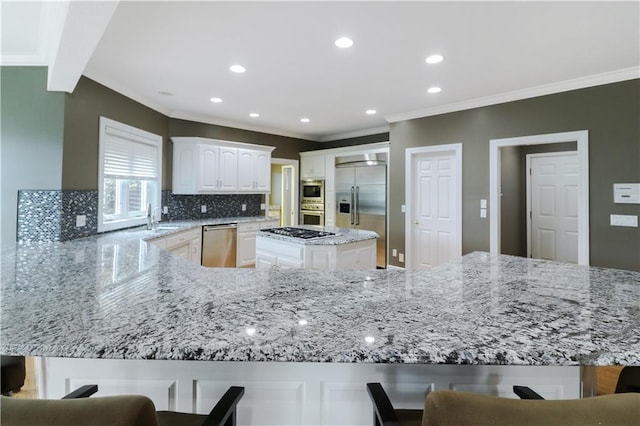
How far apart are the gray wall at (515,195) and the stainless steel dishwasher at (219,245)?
4317 millimetres

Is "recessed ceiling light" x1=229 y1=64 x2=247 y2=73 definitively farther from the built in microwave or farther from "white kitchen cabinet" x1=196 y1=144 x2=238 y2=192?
the built in microwave

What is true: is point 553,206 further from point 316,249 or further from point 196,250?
point 196,250

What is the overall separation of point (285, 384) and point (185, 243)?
3.53 meters

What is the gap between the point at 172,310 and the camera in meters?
1.05

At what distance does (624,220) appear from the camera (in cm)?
309

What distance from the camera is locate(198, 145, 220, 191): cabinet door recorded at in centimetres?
491

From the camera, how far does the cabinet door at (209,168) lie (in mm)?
4914

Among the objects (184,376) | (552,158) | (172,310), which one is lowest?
(184,376)

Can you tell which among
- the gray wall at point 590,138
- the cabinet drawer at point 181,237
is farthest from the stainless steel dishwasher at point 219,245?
the gray wall at point 590,138

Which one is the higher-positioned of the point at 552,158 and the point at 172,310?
the point at 552,158

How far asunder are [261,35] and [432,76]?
1843mm

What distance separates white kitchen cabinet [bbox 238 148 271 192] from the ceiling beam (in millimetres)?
2984

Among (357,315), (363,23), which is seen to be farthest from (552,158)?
(357,315)

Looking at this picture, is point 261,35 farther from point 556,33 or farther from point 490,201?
point 490,201
